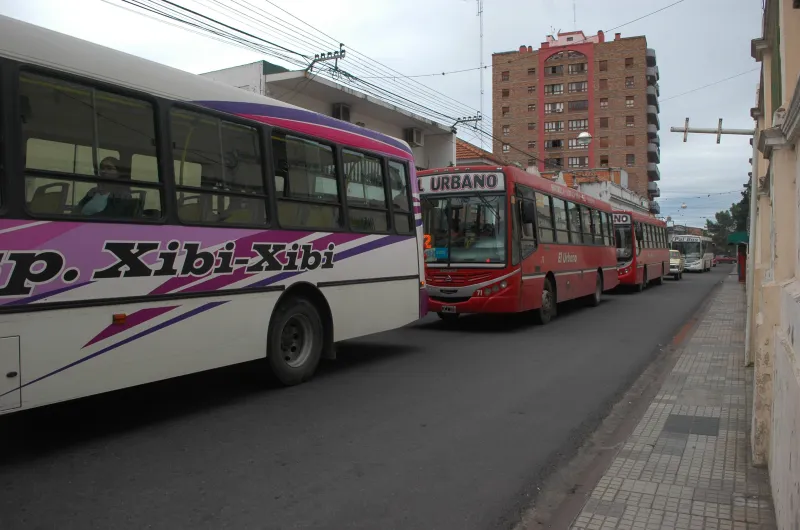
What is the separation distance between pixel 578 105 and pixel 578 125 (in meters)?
2.60

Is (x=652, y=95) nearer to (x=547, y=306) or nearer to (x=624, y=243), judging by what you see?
(x=624, y=243)

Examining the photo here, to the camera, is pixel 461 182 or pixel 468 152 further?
pixel 468 152

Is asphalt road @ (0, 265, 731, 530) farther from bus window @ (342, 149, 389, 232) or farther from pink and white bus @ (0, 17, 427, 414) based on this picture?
bus window @ (342, 149, 389, 232)

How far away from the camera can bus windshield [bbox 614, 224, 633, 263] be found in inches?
913

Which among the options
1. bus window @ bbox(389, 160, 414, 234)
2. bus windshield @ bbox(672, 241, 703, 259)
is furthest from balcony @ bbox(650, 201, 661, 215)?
bus window @ bbox(389, 160, 414, 234)

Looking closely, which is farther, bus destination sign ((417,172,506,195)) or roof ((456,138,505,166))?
roof ((456,138,505,166))

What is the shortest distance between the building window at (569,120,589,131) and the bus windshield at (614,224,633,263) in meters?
62.8

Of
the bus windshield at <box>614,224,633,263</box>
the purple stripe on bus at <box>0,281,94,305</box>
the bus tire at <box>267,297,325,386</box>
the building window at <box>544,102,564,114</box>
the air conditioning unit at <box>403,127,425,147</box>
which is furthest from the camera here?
the building window at <box>544,102,564,114</box>

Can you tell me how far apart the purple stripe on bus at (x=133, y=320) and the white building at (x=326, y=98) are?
14610 mm

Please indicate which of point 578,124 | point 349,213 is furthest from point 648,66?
point 349,213

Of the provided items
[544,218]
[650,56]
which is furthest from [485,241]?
[650,56]

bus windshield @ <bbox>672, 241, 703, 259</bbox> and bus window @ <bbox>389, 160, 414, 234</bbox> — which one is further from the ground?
bus window @ <bbox>389, 160, 414, 234</bbox>

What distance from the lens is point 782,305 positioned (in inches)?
152

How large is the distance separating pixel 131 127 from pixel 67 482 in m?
2.84
